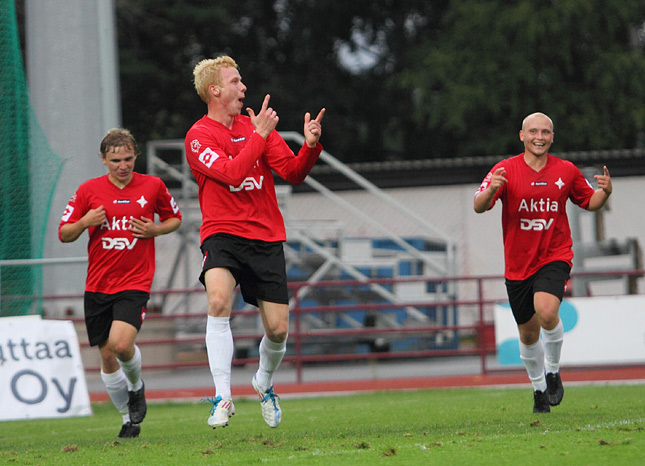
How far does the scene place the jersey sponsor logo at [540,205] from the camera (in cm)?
739

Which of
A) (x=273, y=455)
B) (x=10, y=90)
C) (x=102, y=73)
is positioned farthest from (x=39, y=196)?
(x=273, y=455)

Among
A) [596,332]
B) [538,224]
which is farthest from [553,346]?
[596,332]

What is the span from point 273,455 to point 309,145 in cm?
198

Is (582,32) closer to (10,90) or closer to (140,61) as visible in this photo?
(140,61)

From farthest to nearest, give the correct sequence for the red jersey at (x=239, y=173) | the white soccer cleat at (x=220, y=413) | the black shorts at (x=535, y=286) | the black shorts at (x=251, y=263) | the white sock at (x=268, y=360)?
the black shorts at (x=535, y=286) < the white sock at (x=268, y=360) < the black shorts at (x=251, y=263) < the red jersey at (x=239, y=173) < the white soccer cleat at (x=220, y=413)

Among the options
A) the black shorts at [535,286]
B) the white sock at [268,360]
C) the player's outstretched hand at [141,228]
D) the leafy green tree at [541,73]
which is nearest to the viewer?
the white sock at [268,360]

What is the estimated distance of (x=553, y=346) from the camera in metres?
7.61

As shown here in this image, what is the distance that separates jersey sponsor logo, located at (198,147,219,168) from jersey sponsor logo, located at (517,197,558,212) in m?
2.38

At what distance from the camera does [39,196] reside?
38.3 ft

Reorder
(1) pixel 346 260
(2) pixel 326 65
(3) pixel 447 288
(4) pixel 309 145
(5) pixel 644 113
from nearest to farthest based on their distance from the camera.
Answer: (4) pixel 309 145 → (3) pixel 447 288 → (1) pixel 346 260 → (5) pixel 644 113 → (2) pixel 326 65

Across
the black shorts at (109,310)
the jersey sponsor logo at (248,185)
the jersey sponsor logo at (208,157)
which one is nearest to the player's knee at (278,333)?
the jersey sponsor logo at (248,185)

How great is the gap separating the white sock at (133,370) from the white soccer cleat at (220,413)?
1620 mm

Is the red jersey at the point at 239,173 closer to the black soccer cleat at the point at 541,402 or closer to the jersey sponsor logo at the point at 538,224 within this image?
→ the jersey sponsor logo at the point at 538,224

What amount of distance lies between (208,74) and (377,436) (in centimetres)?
256
